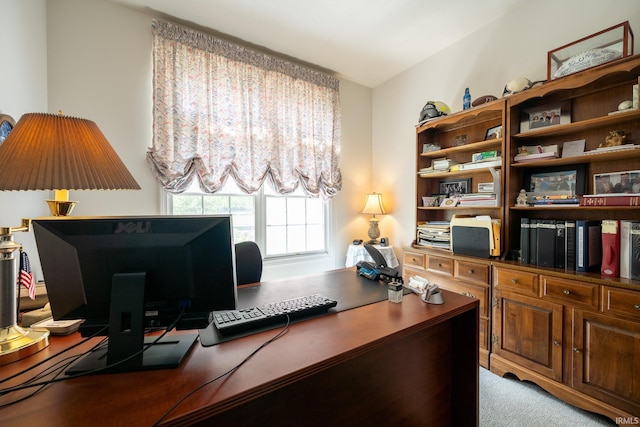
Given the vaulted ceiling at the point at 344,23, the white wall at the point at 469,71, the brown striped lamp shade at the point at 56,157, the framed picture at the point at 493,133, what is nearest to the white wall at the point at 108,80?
the vaulted ceiling at the point at 344,23

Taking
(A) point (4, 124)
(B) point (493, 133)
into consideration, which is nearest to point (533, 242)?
(B) point (493, 133)

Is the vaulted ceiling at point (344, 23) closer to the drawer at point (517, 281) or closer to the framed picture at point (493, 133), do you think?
the framed picture at point (493, 133)

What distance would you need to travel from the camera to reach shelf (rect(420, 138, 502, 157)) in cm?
222

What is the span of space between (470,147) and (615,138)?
873mm

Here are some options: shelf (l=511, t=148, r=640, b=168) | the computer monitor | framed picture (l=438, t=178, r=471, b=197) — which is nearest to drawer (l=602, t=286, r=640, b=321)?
shelf (l=511, t=148, r=640, b=168)

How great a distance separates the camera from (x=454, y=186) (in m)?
2.71

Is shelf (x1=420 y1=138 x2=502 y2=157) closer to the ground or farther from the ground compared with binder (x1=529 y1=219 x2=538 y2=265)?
farther from the ground

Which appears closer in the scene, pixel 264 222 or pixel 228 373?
pixel 228 373

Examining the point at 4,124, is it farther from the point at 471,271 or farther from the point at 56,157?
the point at 471,271

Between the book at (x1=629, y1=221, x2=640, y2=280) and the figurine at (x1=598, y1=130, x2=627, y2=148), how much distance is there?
0.54m

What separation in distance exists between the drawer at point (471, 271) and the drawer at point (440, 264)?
0.15 ft

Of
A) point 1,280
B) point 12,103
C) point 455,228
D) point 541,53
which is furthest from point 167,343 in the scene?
point 541,53

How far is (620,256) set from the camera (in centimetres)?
154

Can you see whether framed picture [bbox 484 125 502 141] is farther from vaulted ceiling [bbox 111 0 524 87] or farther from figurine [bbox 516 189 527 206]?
vaulted ceiling [bbox 111 0 524 87]
